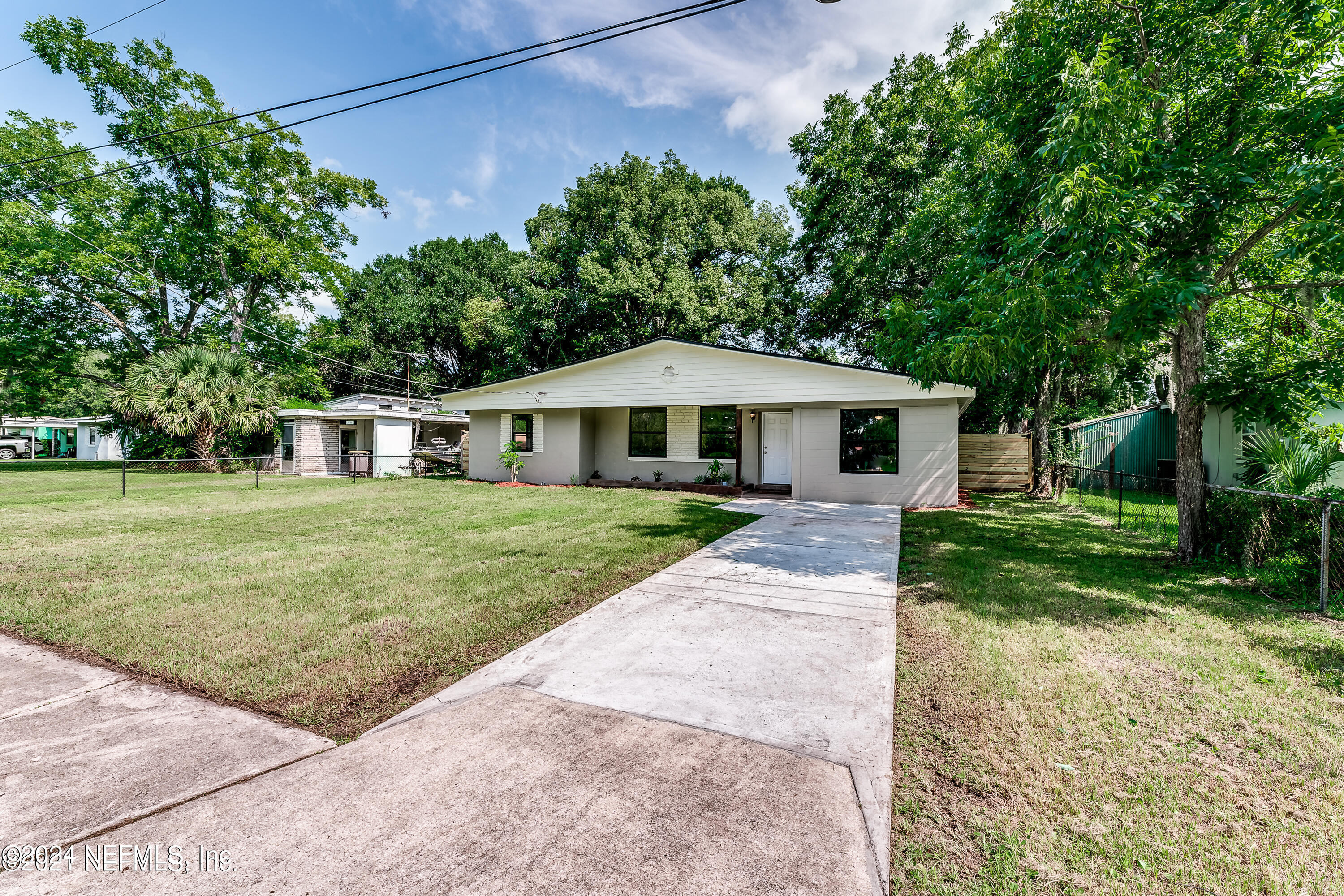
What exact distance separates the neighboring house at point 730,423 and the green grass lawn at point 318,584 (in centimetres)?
376

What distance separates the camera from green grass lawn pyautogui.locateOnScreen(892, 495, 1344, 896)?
1.83 metres

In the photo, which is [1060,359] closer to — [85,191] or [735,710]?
[735,710]

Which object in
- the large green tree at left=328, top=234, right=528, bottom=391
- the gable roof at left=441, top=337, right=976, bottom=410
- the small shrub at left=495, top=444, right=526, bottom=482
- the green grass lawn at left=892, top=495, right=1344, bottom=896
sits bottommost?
the green grass lawn at left=892, top=495, right=1344, bottom=896

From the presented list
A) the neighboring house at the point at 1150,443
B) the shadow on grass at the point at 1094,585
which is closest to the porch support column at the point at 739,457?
the shadow on grass at the point at 1094,585

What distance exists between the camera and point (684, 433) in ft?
49.2

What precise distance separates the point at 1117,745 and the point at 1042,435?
14076mm

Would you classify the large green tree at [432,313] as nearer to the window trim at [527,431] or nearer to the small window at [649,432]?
the window trim at [527,431]

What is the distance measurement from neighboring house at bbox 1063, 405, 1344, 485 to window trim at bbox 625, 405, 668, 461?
466 inches

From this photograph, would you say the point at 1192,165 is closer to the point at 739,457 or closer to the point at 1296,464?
the point at 1296,464

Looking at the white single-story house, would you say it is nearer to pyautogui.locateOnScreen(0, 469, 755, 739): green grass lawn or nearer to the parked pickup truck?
pyautogui.locateOnScreen(0, 469, 755, 739): green grass lawn

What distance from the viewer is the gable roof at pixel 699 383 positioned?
11641mm

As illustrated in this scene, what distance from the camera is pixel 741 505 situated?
11516 millimetres

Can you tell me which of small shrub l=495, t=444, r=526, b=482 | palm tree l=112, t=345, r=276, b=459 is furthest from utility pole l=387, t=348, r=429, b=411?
small shrub l=495, t=444, r=526, b=482

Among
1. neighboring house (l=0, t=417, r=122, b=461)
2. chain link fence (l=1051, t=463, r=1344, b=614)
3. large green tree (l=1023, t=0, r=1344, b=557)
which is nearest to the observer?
chain link fence (l=1051, t=463, r=1344, b=614)
